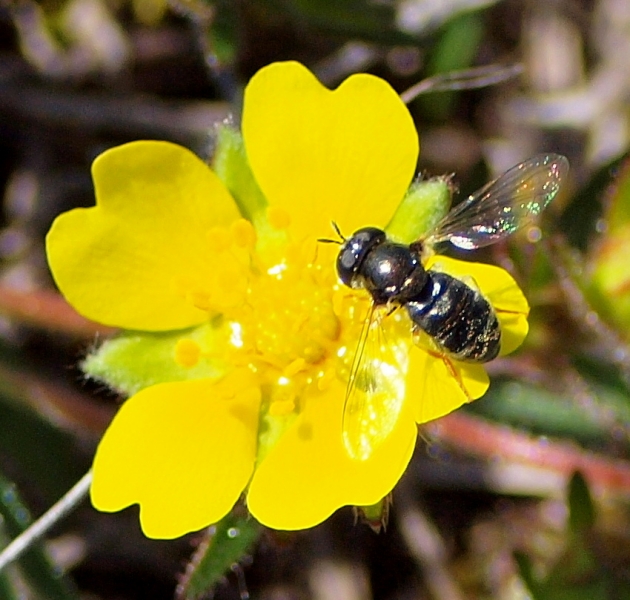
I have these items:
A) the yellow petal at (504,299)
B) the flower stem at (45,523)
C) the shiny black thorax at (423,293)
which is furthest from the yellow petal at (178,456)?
the yellow petal at (504,299)

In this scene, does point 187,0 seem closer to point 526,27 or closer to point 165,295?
point 165,295

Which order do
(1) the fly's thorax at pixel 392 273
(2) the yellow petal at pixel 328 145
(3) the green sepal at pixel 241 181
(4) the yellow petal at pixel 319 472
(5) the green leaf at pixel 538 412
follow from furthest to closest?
(5) the green leaf at pixel 538 412, (3) the green sepal at pixel 241 181, (2) the yellow petal at pixel 328 145, (1) the fly's thorax at pixel 392 273, (4) the yellow petal at pixel 319 472

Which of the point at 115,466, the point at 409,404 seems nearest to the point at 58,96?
the point at 115,466

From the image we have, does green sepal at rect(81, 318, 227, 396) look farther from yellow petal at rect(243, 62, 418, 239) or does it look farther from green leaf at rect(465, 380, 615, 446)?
green leaf at rect(465, 380, 615, 446)

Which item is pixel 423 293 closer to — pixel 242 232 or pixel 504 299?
pixel 504 299

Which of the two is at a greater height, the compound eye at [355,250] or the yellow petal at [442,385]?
the compound eye at [355,250]

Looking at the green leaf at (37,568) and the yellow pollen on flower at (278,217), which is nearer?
the yellow pollen on flower at (278,217)

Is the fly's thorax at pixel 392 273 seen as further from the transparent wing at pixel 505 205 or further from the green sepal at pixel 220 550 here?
the green sepal at pixel 220 550
